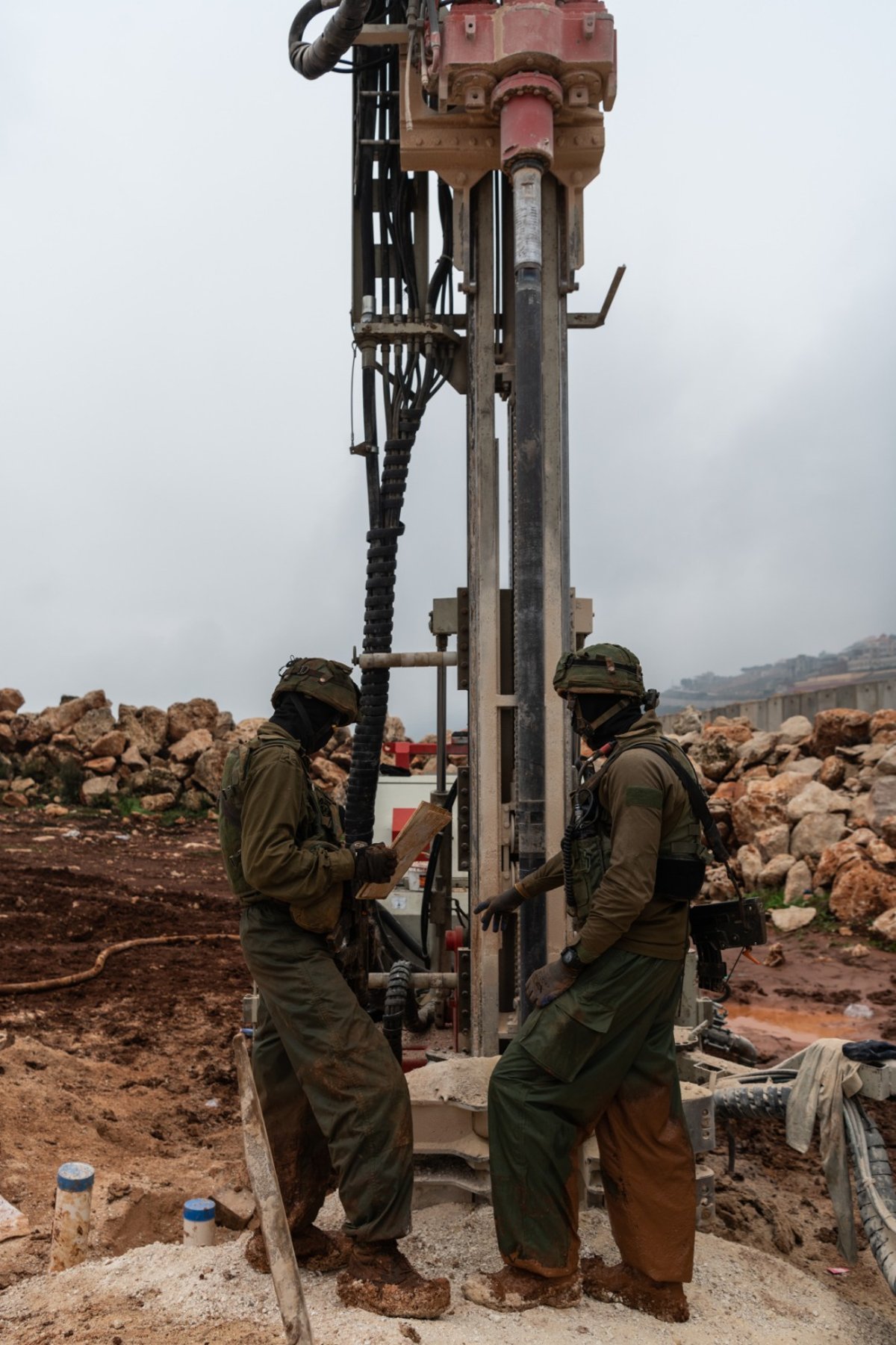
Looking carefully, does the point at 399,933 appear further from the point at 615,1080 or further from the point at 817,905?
the point at 817,905

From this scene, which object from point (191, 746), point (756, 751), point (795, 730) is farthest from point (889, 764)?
point (191, 746)

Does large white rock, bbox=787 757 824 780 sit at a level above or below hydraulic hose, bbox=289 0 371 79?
below

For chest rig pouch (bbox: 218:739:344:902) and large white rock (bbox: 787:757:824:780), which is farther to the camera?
large white rock (bbox: 787:757:824:780)

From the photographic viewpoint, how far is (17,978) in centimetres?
792

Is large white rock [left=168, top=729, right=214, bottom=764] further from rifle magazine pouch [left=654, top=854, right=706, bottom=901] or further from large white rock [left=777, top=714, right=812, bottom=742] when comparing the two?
rifle magazine pouch [left=654, top=854, right=706, bottom=901]

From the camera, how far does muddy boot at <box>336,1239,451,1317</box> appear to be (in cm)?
292

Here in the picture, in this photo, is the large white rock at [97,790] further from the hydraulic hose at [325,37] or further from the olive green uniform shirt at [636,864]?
the olive green uniform shirt at [636,864]

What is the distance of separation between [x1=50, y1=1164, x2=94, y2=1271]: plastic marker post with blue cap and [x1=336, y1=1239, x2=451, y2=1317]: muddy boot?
2.90 feet

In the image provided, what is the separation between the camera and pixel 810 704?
17.9 m

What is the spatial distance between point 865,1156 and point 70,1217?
2.54 metres

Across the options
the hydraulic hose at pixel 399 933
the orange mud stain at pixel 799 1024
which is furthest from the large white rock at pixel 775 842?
the hydraulic hose at pixel 399 933

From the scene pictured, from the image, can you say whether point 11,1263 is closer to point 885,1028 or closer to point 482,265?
point 482,265

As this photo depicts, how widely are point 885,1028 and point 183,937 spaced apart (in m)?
5.78

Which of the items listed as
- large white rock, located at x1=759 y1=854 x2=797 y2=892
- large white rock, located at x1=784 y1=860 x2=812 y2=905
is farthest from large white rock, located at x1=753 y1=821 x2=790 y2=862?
large white rock, located at x1=784 y1=860 x2=812 y2=905
